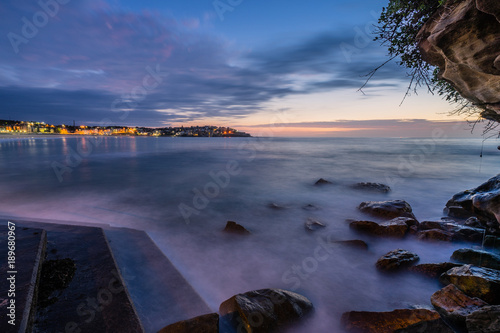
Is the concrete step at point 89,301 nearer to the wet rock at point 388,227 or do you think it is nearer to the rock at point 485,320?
the rock at point 485,320

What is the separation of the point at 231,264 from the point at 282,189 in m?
9.61

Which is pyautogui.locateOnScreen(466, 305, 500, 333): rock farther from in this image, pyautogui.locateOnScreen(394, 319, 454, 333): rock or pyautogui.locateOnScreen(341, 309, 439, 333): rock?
pyautogui.locateOnScreen(341, 309, 439, 333): rock

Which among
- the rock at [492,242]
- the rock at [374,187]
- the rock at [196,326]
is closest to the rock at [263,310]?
the rock at [196,326]

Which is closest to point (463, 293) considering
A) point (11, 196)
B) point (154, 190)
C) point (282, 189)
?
point (282, 189)

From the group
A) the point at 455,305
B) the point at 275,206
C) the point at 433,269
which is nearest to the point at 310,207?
the point at 275,206

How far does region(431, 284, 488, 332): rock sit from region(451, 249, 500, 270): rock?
2128mm

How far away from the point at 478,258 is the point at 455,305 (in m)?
2.54

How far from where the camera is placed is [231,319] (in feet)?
12.5

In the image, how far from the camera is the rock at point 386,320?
353cm

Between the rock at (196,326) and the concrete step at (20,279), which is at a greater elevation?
the concrete step at (20,279)

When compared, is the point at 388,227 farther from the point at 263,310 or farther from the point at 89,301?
the point at 89,301

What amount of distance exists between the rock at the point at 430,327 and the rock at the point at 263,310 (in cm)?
165

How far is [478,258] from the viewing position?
545cm

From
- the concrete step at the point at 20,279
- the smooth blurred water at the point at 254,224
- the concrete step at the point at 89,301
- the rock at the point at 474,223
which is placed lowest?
the smooth blurred water at the point at 254,224
